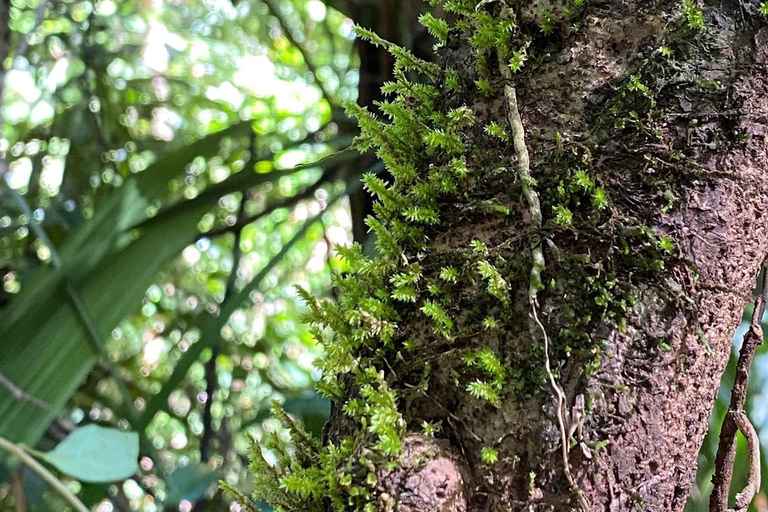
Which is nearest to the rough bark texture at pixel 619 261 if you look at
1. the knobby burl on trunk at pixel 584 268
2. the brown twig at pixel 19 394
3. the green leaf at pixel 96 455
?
the knobby burl on trunk at pixel 584 268

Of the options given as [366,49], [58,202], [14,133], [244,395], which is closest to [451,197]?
[366,49]

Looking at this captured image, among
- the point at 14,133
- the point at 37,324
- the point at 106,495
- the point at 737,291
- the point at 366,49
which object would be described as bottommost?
the point at 106,495

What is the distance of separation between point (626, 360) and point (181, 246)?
61 centimetres

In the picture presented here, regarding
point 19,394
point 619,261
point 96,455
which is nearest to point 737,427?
point 619,261

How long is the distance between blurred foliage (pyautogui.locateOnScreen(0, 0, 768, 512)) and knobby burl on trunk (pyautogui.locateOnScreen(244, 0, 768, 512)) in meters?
0.18

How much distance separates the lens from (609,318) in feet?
0.82

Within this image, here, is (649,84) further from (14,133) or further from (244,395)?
(14,133)

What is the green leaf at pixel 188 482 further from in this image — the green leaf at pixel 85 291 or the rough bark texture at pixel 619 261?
the rough bark texture at pixel 619 261

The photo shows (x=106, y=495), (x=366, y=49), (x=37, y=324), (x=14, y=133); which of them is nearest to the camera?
(x=37, y=324)

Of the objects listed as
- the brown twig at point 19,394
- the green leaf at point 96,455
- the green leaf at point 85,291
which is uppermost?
the green leaf at point 85,291

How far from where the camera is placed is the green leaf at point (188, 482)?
26.3 inches

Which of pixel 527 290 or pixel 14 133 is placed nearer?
pixel 527 290

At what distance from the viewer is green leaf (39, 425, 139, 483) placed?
33 centimetres

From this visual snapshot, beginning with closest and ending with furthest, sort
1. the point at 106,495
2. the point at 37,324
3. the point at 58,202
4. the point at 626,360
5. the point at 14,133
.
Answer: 1. the point at 626,360
2. the point at 37,324
3. the point at 106,495
4. the point at 58,202
5. the point at 14,133
